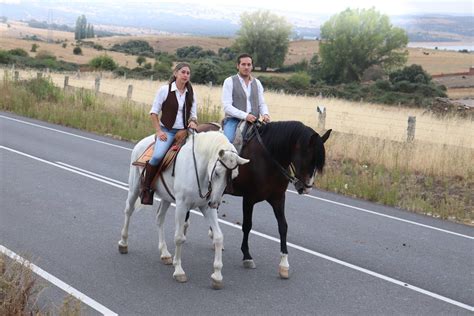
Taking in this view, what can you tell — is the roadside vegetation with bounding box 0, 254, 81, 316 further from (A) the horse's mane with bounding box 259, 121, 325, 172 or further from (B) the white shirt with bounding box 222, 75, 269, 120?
(B) the white shirt with bounding box 222, 75, 269, 120

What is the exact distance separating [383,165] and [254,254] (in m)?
8.01

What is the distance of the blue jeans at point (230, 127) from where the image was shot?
8.43 m

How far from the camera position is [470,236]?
10.5 metres

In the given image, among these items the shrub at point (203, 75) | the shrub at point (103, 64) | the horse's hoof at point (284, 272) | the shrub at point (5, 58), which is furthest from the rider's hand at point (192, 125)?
the shrub at point (103, 64)

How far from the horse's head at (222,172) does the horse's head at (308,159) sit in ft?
2.86

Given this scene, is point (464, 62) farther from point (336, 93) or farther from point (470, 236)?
point (470, 236)

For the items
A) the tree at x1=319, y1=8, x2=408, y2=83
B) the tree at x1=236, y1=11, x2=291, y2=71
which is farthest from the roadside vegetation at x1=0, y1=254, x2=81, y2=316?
the tree at x1=236, y1=11, x2=291, y2=71

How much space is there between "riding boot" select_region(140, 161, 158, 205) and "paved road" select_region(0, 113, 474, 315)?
2.59ft

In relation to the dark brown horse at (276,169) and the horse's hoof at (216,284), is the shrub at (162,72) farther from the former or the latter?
the horse's hoof at (216,284)

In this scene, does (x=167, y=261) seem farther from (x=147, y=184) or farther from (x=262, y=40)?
(x=262, y=40)

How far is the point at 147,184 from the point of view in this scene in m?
7.97

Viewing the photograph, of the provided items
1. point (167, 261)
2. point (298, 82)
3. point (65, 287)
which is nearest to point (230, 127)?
point (167, 261)

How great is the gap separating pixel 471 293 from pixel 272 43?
84.5 metres

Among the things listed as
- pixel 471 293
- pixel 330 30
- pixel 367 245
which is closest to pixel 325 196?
pixel 367 245
